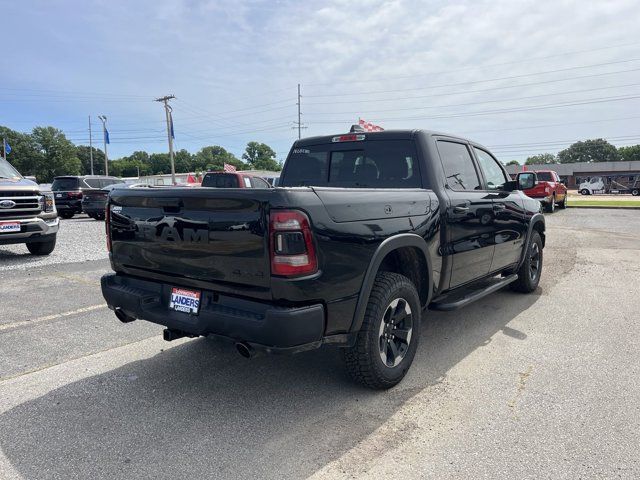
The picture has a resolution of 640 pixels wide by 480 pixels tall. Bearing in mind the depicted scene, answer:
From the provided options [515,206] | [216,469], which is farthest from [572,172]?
[216,469]

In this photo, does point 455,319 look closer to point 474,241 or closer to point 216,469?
point 474,241

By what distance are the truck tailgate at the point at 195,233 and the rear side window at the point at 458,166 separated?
7.15ft

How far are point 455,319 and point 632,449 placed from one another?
2.48m

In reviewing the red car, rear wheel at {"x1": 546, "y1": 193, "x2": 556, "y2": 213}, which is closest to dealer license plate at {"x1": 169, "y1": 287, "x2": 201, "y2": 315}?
the red car

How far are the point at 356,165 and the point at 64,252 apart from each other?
7507 millimetres

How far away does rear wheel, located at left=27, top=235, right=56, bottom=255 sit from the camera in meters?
8.75

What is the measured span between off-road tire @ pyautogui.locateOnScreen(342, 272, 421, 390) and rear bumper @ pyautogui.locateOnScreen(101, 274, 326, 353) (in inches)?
17.1

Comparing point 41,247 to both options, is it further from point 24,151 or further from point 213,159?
point 213,159

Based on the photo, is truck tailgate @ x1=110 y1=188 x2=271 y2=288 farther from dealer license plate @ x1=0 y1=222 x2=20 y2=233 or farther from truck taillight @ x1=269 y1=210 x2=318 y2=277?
dealer license plate @ x1=0 y1=222 x2=20 y2=233

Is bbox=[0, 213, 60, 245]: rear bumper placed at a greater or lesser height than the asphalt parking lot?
greater

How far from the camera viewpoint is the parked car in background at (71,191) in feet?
59.5

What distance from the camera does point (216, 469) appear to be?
95.2 inches

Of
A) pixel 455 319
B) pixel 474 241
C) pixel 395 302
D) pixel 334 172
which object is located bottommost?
pixel 455 319

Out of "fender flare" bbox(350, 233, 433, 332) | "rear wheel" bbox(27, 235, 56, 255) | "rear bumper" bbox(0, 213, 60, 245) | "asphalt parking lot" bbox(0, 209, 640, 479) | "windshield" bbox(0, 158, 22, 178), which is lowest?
"asphalt parking lot" bbox(0, 209, 640, 479)
